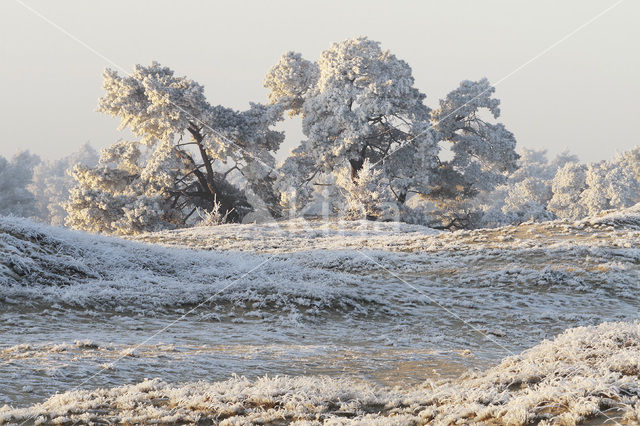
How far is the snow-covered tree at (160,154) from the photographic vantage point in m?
40.2

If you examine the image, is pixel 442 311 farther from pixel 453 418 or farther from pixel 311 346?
pixel 453 418

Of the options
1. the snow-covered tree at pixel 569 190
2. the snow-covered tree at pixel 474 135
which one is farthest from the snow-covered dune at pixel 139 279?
the snow-covered tree at pixel 569 190

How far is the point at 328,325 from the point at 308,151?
31.9 metres

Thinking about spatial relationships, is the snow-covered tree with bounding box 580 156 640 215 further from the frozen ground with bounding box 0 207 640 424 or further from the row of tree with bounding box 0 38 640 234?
the frozen ground with bounding box 0 207 640 424

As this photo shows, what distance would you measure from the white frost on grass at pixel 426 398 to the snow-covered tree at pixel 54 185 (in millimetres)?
73652

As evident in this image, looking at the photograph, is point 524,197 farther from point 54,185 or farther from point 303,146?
point 54,185

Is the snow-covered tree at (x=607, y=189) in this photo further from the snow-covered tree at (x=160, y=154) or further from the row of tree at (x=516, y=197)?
the snow-covered tree at (x=160, y=154)

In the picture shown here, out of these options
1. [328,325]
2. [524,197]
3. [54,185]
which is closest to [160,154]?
[328,325]

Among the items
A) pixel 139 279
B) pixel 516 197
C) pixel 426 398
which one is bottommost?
pixel 426 398

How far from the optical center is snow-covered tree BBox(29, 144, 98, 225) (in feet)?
331

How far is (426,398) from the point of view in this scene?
20.2 feet

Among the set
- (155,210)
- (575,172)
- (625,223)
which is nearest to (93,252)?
(625,223)

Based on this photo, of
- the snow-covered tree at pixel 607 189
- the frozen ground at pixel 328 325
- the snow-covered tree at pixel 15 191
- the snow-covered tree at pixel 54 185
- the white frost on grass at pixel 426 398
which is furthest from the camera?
the snow-covered tree at pixel 54 185

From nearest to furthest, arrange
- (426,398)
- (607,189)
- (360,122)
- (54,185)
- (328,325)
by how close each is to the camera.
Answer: (426,398) → (328,325) → (360,122) → (607,189) → (54,185)
